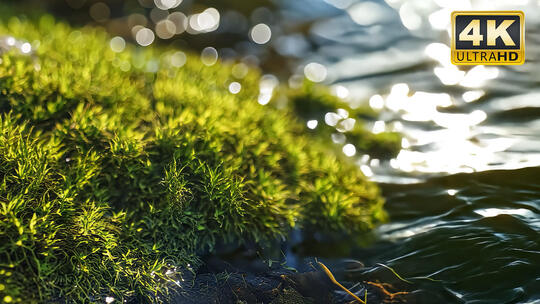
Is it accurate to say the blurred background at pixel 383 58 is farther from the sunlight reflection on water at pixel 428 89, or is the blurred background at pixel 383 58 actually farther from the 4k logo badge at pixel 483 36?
the 4k logo badge at pixel 483 36

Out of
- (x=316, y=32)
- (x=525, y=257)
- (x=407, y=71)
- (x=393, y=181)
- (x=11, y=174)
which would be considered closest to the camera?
(x=11, y=174)

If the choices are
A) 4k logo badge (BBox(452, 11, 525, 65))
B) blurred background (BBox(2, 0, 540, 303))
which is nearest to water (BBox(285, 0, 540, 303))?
blurred background (BBox(2, 0, 540, 303))

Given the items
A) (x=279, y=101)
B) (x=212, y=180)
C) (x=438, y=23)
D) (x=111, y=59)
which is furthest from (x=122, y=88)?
(x=438, y=23)

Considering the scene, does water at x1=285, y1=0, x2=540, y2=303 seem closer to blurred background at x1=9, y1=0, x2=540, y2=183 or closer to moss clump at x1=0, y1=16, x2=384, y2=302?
blurred background at x1=9, y1=0, x2=540, y2=183

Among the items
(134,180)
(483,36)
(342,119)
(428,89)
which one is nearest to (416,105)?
(428,89)

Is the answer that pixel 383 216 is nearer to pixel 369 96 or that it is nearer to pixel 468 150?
pixel 468 150

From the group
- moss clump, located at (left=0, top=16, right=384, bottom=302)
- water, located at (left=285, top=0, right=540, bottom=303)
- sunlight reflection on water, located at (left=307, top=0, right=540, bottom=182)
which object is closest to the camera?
moss clump, located at (left=0, top=16, right=384, bottom=302)

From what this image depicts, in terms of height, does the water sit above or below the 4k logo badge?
below
